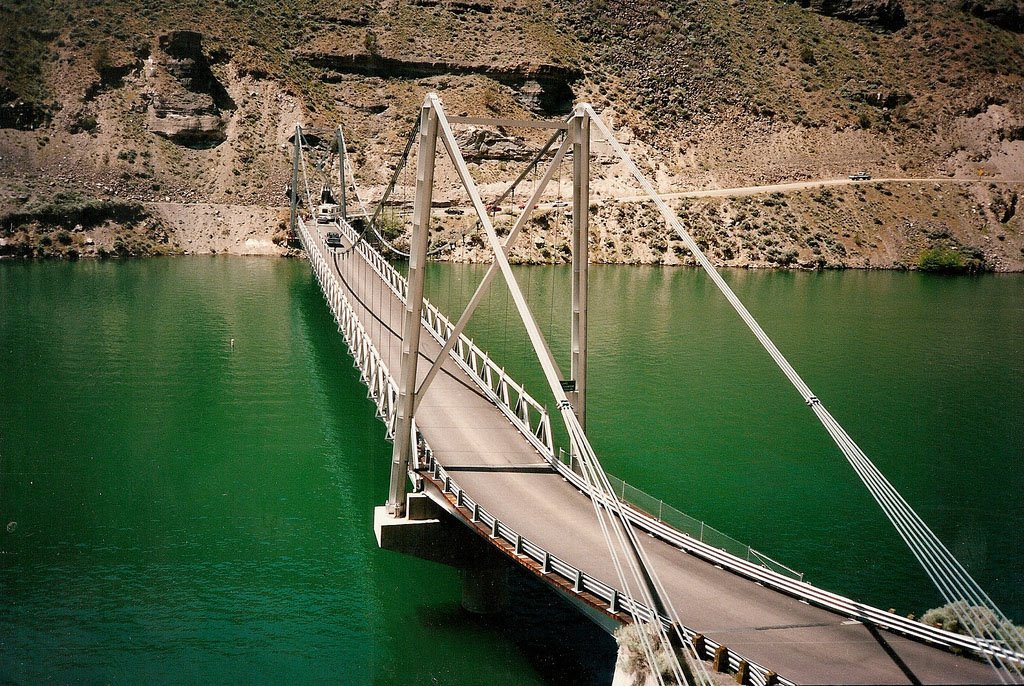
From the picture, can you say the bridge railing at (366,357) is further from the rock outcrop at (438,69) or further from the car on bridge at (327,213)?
the rock outcrop at (438,69)

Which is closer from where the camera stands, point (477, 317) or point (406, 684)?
point (406, 684)

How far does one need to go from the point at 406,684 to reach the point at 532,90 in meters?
72.5

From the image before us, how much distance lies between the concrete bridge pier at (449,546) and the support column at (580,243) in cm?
353

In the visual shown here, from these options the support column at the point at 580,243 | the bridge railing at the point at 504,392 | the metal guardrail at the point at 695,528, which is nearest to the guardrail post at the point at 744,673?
the metal guardrail at the point at 695,528

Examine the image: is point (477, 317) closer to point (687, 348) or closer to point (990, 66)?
point (687, 348)

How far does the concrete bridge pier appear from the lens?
53.1 ft

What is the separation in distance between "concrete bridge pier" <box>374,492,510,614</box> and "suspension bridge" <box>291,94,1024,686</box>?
0.02m

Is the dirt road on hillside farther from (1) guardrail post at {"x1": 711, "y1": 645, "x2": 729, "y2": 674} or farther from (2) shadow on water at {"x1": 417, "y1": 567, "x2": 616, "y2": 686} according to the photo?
(1) guardrail post at {"x1": 711, "y1": 645, "x2": 729, "y2": 674}

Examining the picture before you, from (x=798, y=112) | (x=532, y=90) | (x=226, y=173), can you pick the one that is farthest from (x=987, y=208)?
(x=226, y=173)

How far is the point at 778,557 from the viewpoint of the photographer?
1941cm

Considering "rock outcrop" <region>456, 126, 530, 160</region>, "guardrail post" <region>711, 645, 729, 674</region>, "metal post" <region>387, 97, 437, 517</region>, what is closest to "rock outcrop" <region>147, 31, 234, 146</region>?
"rock outcrop" <region>456, 126, 530, 160</region>

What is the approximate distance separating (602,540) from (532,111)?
71.2 m

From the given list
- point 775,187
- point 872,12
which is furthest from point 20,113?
point 872,12

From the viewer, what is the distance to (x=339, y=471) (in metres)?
24.2
